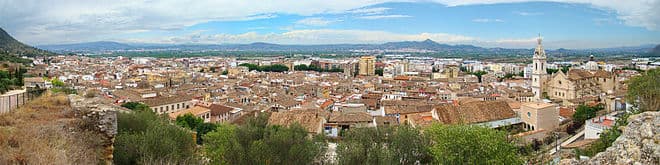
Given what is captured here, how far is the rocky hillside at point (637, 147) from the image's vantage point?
17.7ft

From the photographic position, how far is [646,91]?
63.6ft

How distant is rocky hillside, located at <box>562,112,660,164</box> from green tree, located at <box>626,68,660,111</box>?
1469 centimetres

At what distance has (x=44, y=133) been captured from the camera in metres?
7.57

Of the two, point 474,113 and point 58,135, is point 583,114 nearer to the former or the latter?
point 474,113

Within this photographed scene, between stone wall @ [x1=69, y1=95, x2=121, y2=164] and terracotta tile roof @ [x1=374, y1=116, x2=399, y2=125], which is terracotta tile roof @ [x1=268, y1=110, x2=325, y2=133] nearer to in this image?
terracotta tile roof @ [x1=374, y1=116, x2=399, y2=125]

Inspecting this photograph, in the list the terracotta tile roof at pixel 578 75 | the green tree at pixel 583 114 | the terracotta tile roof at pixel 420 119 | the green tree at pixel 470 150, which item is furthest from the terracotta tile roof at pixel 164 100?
the terracotta tile roof at pixel 578 75

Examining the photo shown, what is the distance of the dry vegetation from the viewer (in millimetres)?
6234

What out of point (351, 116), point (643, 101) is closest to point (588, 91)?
point (643, 101)

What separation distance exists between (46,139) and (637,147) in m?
8.08

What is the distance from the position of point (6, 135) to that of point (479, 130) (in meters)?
10.1

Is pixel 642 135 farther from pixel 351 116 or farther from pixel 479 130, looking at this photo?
pixel 351 116

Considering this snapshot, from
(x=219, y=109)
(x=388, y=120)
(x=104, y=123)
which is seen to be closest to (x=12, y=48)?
(x=219, y=109)

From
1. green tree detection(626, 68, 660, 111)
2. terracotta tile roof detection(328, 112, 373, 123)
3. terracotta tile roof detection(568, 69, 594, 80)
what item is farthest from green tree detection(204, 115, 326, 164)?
terracotta tile roof detection(568, 69, 594, 80)

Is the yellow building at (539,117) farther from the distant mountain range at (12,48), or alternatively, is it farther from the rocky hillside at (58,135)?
the distant mountain range at (12,48)
